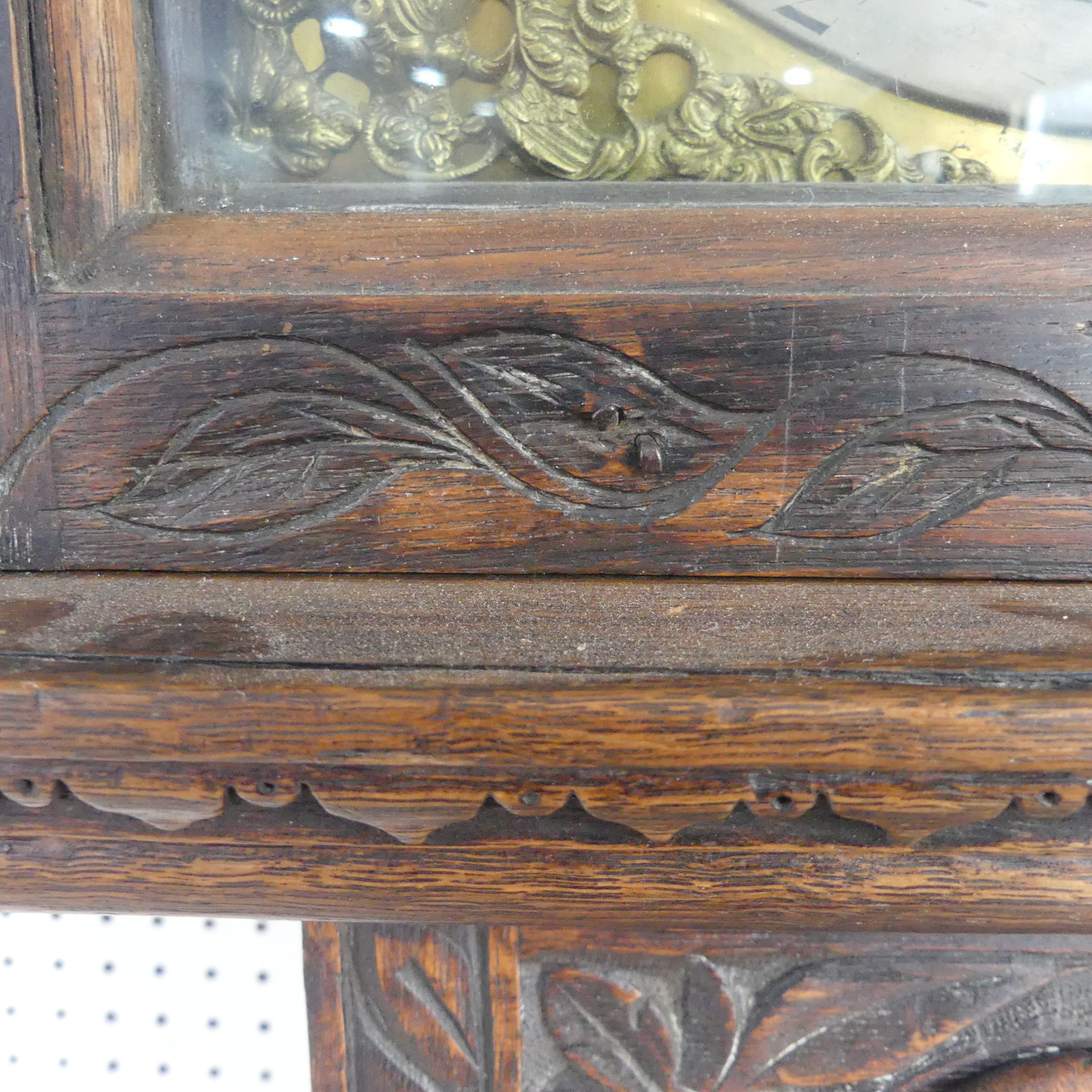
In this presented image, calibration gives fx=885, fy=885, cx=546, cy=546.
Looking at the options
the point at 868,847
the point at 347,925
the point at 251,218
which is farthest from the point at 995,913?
the point at 251,218

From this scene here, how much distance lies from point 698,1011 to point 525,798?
7.8 inches

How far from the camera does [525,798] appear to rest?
33cm

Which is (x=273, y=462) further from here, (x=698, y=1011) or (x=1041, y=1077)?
(x=1041, y=1077)

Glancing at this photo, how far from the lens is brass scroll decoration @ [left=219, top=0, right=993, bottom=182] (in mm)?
397

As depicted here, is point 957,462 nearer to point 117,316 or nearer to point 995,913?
point 995,913

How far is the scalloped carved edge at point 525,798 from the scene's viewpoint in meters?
0.33

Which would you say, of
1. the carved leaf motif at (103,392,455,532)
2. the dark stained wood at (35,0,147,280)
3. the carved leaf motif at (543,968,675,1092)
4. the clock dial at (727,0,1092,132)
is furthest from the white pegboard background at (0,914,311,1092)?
the clock dial at (727,0,1092,132)

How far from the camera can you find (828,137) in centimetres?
40

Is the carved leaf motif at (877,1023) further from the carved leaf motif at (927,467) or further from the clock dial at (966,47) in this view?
the clock dial at (966,47)

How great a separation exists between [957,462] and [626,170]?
20cm

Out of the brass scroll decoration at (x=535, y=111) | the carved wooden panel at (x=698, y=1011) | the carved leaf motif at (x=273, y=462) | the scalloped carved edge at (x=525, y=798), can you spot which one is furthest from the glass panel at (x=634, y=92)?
the carved wooden panel at (x=698, y=1011)

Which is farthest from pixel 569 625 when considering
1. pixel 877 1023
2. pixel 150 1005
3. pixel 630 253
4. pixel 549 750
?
pixel 150 1005

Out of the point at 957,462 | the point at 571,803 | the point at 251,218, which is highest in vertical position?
the point at 251,218

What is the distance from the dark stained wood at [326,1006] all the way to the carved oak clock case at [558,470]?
0.37 ft
